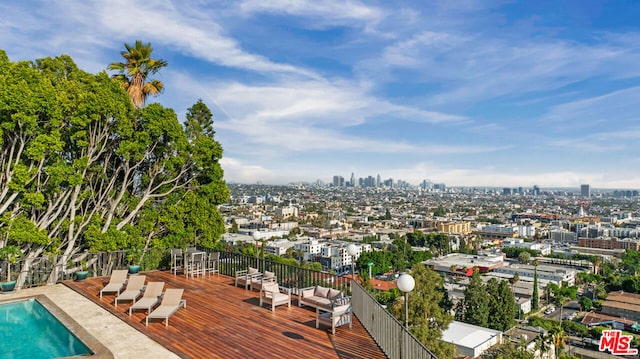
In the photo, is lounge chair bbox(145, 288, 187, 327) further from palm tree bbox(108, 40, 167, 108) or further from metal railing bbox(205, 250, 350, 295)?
palm tree bbox(108, 40, 167, 108)

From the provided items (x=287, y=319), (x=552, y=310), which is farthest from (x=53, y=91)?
(x=552, y=310)

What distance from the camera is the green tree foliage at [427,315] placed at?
63.1ft

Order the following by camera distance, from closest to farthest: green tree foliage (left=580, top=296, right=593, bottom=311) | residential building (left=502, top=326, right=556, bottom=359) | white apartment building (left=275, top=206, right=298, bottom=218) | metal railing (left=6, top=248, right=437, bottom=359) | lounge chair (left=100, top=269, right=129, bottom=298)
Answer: metal railing (left=6, top=248, right=437, bottom=359) → lounge chair (left=100, top=269, right=129, bottom=298) → residential building (left=502, top=326, right=556, bottom=359) → green tree foliage (left=580, top=296, right=593, bottom=311) → white apartment building (left=275, top=206, right=298, bottom=218)

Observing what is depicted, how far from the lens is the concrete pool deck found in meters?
5.41

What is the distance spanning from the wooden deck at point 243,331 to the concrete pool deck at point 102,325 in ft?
0.43

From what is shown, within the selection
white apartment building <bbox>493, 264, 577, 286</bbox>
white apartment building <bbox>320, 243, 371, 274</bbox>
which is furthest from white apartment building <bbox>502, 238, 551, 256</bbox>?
white apartment building <bbox>320, 243, 371, 274</bbox>

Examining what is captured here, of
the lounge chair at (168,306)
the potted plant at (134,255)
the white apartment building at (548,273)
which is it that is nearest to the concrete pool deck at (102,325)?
the lounge chair at (168,306)

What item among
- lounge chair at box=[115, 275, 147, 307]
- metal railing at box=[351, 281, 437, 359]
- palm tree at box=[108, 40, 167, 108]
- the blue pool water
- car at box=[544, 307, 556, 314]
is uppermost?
palm tree at box=[108, 40, 167, 108]

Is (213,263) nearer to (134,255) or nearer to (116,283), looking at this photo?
(134,255)

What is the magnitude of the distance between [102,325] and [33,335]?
1.23 m

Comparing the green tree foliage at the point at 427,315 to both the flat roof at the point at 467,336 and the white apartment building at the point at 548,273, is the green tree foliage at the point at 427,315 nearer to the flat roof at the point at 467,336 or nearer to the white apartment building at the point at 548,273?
the flat roof at the point at 467,336

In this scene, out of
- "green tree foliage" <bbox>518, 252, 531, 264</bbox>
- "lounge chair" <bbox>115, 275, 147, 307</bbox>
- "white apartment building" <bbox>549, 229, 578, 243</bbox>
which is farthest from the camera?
"white apartment building" <bbox>549, 229, 578, 243</bbox>

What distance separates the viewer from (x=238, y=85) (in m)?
25.4

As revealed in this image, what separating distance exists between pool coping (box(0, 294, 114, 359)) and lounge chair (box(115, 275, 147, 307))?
37.9 inches
